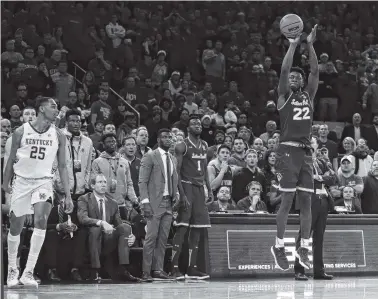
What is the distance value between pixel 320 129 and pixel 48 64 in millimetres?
5978

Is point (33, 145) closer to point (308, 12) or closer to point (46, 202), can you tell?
point (46, 202)

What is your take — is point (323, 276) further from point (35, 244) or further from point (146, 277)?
point (35, 244)

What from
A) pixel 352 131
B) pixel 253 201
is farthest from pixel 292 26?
pixel 352 131

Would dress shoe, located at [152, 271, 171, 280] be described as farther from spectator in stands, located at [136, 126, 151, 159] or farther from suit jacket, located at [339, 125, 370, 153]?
suit jacket, located at [339, 125, 370, 153]

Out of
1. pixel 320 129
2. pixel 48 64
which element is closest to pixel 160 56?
pixel 48 64

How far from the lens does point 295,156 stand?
1041 centimetres

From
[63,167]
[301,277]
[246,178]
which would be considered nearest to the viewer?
[63,167]

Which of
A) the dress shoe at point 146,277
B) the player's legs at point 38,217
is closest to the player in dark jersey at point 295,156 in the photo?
the dress shoe at point 146,277

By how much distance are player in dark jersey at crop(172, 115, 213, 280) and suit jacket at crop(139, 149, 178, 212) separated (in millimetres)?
165

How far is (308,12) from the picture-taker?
25672mm

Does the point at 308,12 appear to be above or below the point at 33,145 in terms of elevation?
above

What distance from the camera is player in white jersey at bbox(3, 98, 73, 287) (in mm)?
10664

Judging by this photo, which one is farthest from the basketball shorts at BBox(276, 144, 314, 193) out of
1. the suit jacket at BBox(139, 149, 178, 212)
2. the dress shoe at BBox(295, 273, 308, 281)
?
the suit jacket at BBox(139, 149, 178, 212)

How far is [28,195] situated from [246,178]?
5135mm
